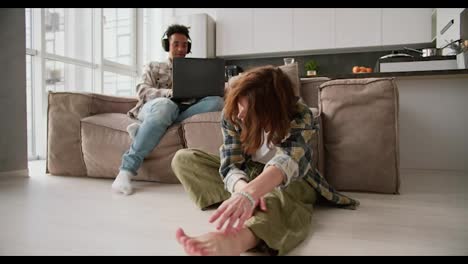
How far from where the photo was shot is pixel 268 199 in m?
0.91

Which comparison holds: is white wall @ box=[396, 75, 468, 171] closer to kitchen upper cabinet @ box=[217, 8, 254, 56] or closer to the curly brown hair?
the curly brown hair

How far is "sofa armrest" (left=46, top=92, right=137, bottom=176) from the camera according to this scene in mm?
2082

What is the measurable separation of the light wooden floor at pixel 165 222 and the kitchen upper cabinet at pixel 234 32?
344 centimetres

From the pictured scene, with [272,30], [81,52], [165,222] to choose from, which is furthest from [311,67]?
[165,222]

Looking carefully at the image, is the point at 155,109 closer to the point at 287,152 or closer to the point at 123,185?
the point at 123,185

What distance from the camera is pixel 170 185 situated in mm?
1827

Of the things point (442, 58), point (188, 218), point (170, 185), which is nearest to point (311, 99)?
point (170, 185)

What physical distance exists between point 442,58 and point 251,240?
2999mm

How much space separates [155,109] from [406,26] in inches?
145

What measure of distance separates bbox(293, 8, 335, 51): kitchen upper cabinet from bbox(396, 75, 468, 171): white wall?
2.42 metres

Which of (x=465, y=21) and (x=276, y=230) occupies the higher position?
(x=465, y=21)

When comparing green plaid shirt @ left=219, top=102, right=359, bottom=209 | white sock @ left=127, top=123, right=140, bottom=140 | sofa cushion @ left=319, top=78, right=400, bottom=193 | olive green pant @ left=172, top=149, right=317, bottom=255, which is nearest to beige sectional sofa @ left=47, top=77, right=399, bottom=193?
sofa cushion @ left=319, top=78, right=400, bottom=193

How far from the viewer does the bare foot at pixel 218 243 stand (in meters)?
0.71
